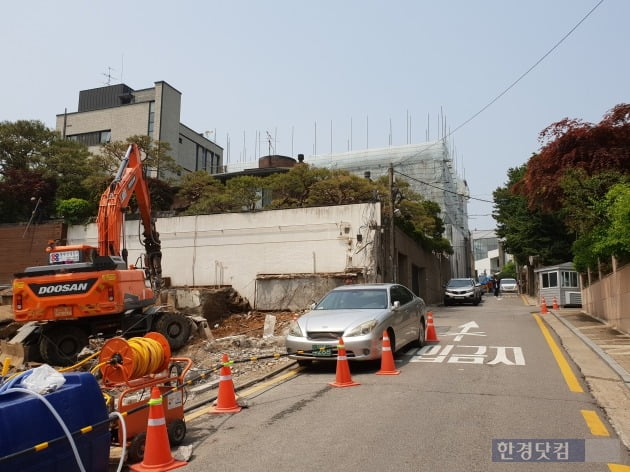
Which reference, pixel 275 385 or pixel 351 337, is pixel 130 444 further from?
pixel 351 337

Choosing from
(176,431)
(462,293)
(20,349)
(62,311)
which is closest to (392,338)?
(176,431)

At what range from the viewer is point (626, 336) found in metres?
13.5

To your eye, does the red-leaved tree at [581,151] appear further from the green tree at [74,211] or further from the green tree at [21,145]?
the green tree at [21,145]

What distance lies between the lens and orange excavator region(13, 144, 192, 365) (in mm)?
12164

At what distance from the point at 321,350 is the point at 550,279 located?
24.4 meters

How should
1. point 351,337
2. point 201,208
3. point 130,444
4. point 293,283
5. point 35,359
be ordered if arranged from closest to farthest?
point 130,444 → point 351,337 → point 35,359 → point 293,283 → point 201,208

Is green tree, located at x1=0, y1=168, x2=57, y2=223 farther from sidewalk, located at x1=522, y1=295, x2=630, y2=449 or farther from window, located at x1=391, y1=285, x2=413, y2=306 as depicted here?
sidewalk, located at x1=522, y1=295, x2=630, y2=449

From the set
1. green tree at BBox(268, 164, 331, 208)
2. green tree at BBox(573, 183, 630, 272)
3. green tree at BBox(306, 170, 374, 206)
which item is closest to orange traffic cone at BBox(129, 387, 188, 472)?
green tree at BBox(573, 183, 630, 272)

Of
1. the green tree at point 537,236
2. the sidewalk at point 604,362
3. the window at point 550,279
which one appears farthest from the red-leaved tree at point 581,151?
the green tree at point 537,236

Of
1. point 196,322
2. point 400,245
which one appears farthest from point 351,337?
point 400,245

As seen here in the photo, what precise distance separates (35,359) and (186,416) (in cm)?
878

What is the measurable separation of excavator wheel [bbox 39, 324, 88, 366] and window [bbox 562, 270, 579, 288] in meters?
24.7

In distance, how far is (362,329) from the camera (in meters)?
9.19

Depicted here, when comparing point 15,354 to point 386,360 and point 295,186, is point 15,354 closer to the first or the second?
point 386,360
